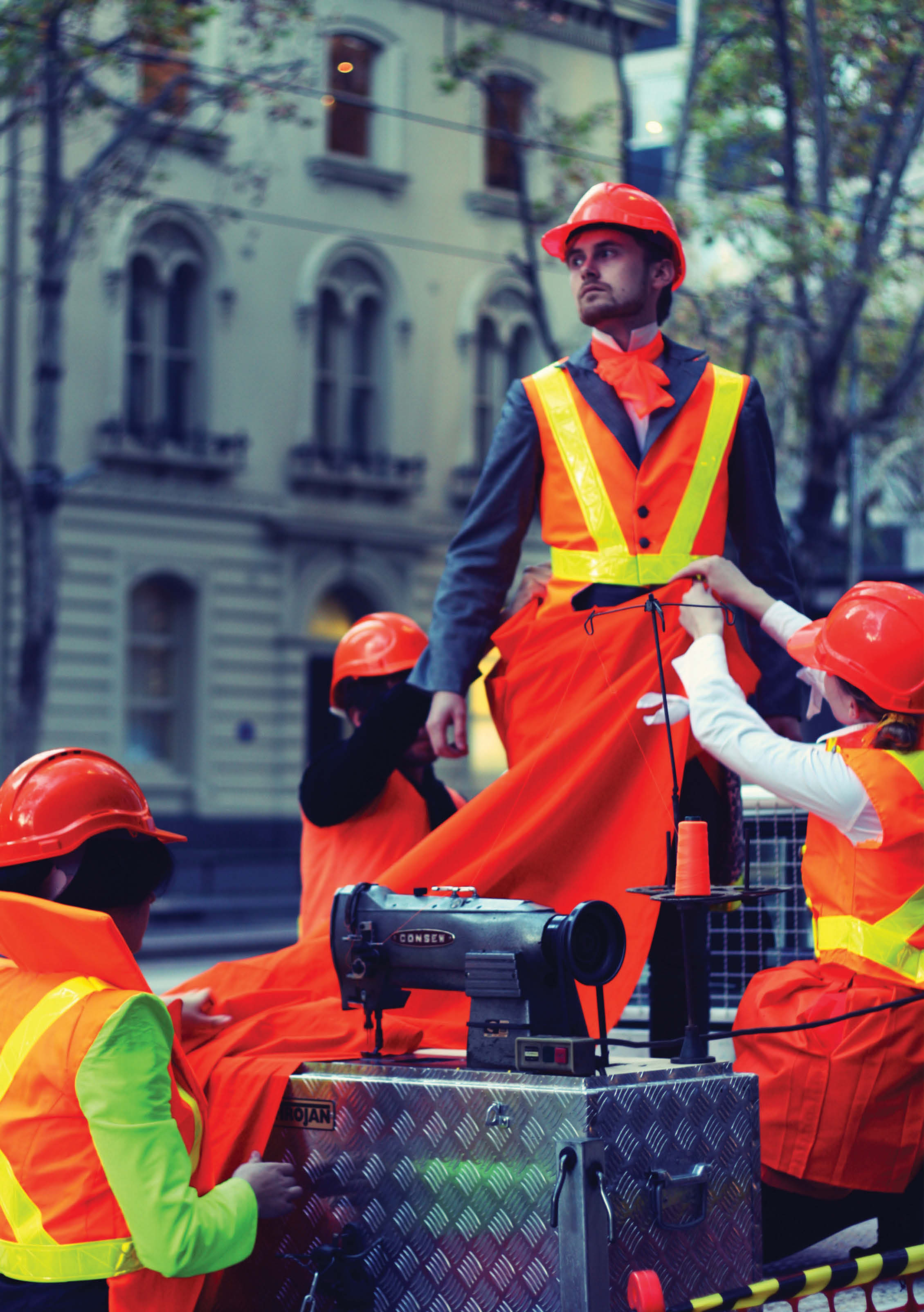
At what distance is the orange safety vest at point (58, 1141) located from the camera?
7.97 feet

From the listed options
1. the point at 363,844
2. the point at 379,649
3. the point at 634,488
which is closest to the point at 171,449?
the point at 379,649

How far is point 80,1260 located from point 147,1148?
22 cm

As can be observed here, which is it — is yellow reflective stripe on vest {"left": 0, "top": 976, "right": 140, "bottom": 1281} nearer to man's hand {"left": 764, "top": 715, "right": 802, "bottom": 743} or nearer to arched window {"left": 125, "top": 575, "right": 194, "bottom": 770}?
man's hand {"left": 764, "top": 715, "right": 802, "bottom": 743}

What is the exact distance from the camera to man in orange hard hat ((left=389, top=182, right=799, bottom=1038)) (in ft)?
11.2

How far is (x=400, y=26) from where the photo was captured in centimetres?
2275

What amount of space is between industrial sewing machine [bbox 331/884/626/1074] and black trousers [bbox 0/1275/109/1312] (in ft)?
2.23

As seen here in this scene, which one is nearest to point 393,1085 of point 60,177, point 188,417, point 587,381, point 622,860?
point 622,860

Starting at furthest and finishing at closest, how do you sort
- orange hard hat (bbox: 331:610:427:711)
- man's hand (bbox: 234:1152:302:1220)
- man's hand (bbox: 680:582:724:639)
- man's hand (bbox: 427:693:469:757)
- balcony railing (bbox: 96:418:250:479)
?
balcony railing (bbox: 96:418:250:479) < orange hard hat (bbox: 331:610:427:711) < man's hand (bbox: 427:693:469:757) < man's hand (bbox: 680:582:724:639) < man's hand (bbox: 234:1152:302:1220)

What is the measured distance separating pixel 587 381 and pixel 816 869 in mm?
1201

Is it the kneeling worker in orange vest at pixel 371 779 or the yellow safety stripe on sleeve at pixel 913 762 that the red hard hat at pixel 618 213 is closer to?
the kneeling worker in orange vest at pixel 371 779

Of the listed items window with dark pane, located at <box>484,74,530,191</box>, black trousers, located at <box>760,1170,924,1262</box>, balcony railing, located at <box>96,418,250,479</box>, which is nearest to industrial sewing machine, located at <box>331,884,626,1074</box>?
black trousers, located at <box>760,1170,924,1262</box>

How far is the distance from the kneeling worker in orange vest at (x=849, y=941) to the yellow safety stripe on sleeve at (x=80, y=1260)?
4.06ft

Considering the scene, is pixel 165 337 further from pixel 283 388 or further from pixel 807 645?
pixel 807 645

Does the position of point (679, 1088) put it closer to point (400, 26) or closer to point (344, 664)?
point (344, 664)
